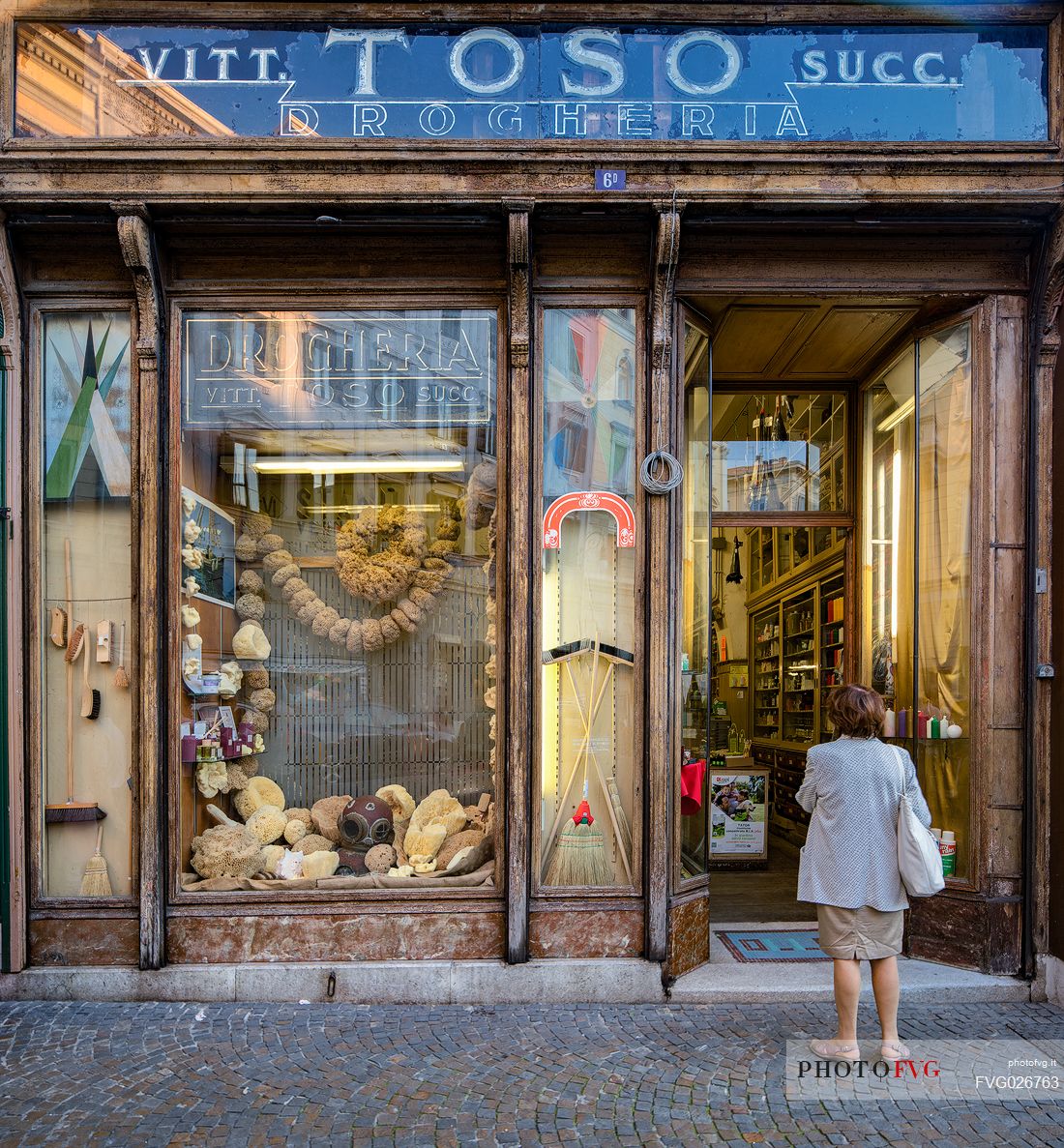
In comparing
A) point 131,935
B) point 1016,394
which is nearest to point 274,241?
point 131,935

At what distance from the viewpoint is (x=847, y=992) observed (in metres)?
4.27

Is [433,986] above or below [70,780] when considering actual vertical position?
below

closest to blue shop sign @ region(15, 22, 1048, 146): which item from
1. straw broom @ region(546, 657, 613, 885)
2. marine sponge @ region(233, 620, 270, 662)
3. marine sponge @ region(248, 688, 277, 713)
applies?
marine sponge @ region(233, 620, 270, 662)

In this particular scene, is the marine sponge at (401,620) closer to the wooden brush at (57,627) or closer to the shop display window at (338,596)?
the shop display window at (338,596)

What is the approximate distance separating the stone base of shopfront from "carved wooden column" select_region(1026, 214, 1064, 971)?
74cm

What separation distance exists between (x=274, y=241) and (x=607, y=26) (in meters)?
2.44

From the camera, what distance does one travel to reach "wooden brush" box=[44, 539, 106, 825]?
18.1 feet

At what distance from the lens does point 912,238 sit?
5.56m

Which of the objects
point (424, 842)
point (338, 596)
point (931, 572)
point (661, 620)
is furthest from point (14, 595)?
point (931, 572)

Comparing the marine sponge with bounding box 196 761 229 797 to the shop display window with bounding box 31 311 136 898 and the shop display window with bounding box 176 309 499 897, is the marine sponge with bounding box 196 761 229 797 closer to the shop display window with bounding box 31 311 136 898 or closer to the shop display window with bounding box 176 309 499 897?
the shop display window with bounding box 176 309 499 897

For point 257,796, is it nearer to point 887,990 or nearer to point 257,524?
point 257,524

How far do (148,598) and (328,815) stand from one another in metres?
1.82

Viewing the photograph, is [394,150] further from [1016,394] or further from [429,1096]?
[429,1096]

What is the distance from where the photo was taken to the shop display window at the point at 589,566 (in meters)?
5.57
